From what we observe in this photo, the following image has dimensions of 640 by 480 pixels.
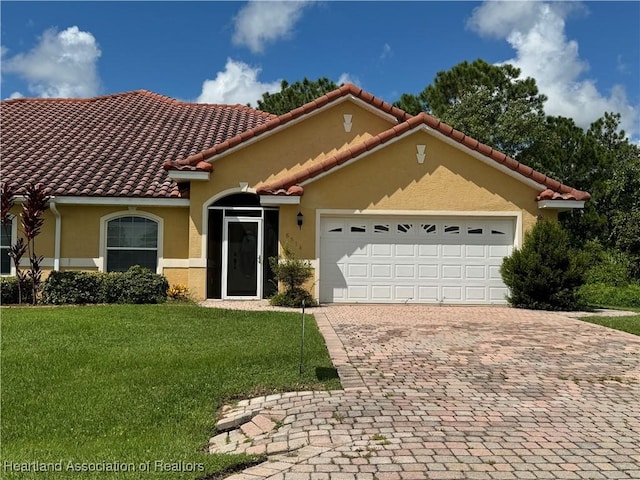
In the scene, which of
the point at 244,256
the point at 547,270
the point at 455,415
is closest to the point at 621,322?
the point at 547,270

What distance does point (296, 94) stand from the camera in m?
31.3

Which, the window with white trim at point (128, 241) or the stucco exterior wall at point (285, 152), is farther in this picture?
the window with white trim at point (128, 241)

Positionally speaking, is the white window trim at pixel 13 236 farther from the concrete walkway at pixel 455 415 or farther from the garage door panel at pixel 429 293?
the garage door panel at pixel 429 293

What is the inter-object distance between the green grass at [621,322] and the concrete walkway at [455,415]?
1.70 m

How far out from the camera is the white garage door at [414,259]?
14.2 metres

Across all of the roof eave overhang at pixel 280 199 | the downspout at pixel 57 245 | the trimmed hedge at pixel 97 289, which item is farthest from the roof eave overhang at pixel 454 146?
the downspout at pixel 57 245

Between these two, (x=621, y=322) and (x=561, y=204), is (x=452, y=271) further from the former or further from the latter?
(x=621, y=322)

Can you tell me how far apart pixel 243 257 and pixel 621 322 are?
9.31 meters

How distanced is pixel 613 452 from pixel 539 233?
9528 mm

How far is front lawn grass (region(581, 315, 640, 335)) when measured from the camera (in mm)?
10819

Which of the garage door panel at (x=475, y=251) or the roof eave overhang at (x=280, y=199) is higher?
the roof eave overhang at (x=280, y=199)

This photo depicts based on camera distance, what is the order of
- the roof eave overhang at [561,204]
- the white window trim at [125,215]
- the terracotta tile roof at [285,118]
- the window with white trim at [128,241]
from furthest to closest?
the window with white trim at [128,241]
the white window trim at [125,215]
the terracotta tile roof at [285,118]
the roof eave overhang at [561,204]

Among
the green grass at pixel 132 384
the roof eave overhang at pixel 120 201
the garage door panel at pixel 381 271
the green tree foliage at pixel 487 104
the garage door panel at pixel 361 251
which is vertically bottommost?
the green grass at pixel 132 384

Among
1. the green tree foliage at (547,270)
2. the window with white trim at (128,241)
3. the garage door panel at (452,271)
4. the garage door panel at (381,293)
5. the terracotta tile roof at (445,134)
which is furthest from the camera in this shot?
the window with white trim at (128,241)
